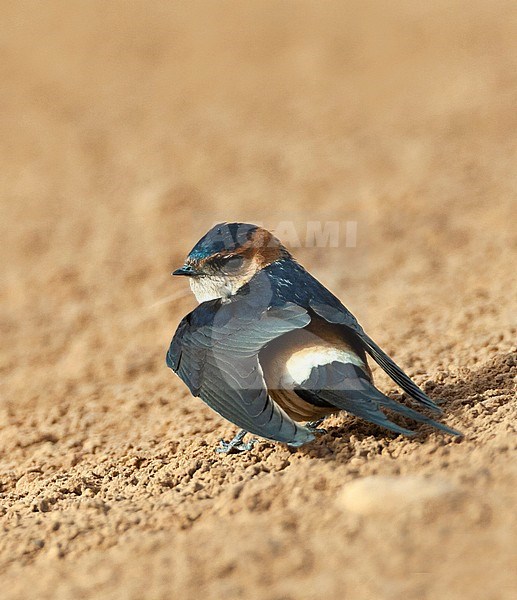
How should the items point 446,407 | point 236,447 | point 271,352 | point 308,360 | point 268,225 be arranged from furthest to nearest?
1. point 268,225
2. point 236,447
3. point 446,407
4. point 271,352
5. point 308,360

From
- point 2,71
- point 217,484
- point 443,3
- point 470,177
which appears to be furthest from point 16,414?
point 443,3

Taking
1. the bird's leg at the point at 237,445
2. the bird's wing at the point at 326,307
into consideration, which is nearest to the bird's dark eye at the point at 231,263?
the bird's wing at the point at 326,307

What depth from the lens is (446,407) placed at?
4.60 m

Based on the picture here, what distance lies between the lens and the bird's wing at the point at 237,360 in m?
4.14

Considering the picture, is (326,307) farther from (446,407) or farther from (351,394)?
(446,407)

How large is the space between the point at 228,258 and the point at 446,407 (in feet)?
4.39

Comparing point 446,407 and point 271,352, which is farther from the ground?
point 271,352

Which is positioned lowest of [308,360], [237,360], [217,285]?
[308,360]

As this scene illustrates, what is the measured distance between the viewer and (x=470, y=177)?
9898 mm

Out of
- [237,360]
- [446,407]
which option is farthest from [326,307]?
[446,407]

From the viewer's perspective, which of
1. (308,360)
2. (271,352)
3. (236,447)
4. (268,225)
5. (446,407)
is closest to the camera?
(308,360)

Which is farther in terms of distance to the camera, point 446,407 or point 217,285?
point 217,285

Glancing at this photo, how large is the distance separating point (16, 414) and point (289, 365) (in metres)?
2.80

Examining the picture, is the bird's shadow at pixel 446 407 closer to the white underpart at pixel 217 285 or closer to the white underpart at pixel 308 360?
the white underpart at pixel 308 360
